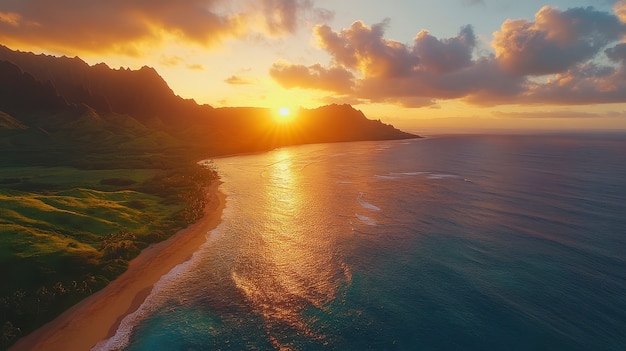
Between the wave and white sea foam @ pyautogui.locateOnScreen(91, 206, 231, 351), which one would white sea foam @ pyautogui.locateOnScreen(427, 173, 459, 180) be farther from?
white sea foam @ pyautogui.locateOnScreen(91, 206, 231, 351)

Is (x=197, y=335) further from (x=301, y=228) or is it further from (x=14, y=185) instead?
(x=14, y=185)

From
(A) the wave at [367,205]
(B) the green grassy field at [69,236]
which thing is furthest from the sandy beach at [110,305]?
(A) the wave at [367,205]

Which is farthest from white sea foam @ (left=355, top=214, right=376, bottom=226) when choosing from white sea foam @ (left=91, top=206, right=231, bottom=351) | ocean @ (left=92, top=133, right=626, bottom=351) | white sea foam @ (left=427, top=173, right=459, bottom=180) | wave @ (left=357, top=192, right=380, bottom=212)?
white sea foam @ (left=427, top=173, right=459, bottom=180)

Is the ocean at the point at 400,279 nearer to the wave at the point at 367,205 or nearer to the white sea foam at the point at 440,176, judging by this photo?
the wave at the point at 367,205

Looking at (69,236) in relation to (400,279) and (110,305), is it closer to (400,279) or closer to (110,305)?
(110,305)

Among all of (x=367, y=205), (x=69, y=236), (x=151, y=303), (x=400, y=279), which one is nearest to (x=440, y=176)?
(x=367, y=205)

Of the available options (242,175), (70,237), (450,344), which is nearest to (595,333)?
(450,344)
